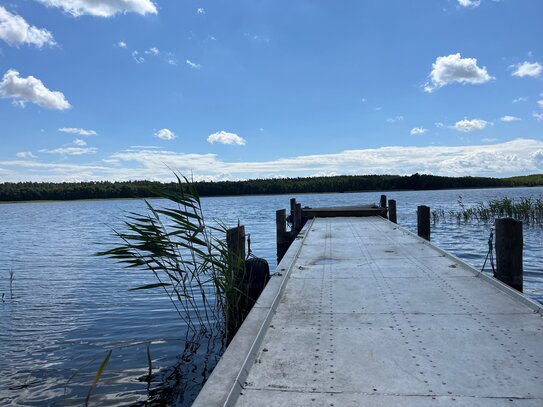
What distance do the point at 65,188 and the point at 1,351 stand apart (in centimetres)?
11548

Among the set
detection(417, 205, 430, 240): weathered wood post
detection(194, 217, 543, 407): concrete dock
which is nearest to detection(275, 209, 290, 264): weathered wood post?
detection(417, 205, 430, 240): weathered wood post

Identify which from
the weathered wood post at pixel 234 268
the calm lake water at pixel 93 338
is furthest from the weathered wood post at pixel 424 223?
the weathered wood post at pixel 234 268

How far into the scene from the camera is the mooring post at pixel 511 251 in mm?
6965

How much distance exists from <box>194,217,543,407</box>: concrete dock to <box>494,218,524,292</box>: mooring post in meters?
0.66

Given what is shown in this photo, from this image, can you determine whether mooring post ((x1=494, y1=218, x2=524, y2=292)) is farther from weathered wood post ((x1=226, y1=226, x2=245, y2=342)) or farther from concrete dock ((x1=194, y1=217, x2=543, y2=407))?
weathered wood post ((x1=226, y1=226, x2=245, y2=342))

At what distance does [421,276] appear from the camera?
665cm

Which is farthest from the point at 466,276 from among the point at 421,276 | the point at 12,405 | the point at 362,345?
the point at 12,405

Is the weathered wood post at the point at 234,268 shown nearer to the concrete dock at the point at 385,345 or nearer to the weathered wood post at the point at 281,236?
the concrete dock at the point at 385,345

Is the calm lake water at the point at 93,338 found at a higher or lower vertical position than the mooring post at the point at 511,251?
lower

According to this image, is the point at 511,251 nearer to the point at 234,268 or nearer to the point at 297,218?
the point at 234,268

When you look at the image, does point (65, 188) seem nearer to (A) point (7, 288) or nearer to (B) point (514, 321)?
(A) point (7, 288)

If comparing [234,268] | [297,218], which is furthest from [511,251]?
[297,218]

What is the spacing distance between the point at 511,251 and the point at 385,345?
4239 mm

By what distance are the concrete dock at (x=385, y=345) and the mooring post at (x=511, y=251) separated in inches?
26.0
